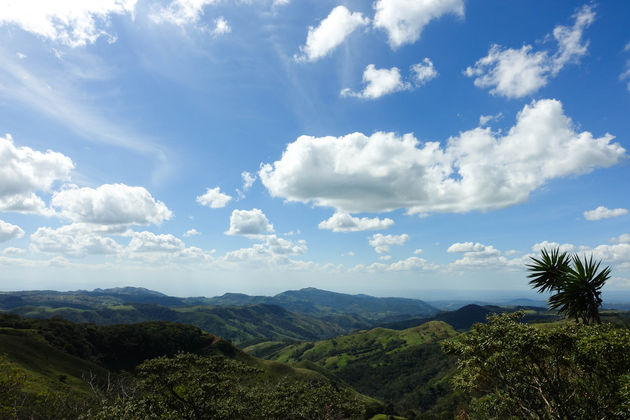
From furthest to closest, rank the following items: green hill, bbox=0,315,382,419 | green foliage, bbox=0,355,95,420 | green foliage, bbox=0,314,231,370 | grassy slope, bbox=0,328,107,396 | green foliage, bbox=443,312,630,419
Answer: green foliage, bbox=0,314,231,370
grassy slope, bbox=0,328,107,396
green hill, bbox=0,315,382,419
green foliage, bbox=0,355,95,420
green foliage, bbox=443,312,630,419

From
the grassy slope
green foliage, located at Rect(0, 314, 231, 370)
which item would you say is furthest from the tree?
green foliage, located at Rect(0, 314, 231, 370)

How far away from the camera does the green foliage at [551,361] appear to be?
18297 millimetres

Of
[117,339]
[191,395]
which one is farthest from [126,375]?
[191,395]

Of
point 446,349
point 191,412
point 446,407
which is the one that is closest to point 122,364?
point 191,412

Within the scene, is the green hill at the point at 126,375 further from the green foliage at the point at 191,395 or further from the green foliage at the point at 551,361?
the green foliage at the point at 551,361

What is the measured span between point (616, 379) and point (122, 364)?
165320mm

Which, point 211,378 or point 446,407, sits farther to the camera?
point 446,407

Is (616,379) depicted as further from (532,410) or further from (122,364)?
(122,364)

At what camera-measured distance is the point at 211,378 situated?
3312 cm

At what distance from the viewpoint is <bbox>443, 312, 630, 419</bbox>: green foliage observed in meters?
18.3

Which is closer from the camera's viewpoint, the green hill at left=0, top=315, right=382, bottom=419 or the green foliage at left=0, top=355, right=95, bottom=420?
the green foliage at left=0, top=355, right=95, bottom=420

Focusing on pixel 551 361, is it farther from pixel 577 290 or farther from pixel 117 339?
pixel 117 339

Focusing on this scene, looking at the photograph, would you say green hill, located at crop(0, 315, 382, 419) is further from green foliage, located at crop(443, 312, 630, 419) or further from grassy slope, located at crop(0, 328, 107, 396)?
green foliage, located at crop(443, 312, 630, 419)

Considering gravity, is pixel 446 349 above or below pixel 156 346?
above
